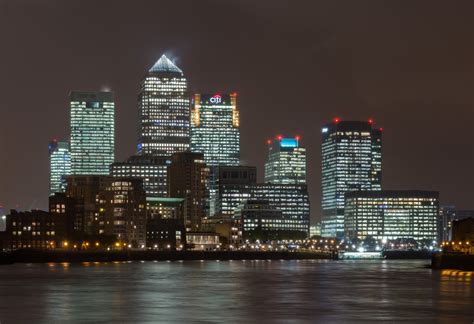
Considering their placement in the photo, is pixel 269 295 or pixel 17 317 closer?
pixel 17 317

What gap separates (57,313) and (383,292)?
38982mm

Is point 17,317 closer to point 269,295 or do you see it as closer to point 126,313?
point 126,313

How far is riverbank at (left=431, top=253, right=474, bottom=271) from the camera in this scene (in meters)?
176

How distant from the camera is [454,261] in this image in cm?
18625

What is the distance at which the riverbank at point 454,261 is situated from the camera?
6924 inches

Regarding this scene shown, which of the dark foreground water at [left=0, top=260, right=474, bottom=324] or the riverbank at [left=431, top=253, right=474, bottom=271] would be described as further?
the riverbank at [left=431, top=253, right=474, bottom=271]

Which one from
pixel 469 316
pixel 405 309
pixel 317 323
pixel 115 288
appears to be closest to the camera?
pixel 317 323

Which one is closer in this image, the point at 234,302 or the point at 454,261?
the point at 234,302

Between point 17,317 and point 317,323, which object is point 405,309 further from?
point 17,317

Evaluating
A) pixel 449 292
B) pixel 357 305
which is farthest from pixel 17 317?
pixel 449 292

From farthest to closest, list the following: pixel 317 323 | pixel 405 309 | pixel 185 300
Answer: pixel 185 300 < pixel 405 309 < pixel 317 323

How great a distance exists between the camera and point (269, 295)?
96375 mm

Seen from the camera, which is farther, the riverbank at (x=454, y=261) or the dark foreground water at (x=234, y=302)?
the riverbank at (x=454, y=261)

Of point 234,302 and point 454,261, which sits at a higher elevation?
point 454,261
